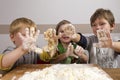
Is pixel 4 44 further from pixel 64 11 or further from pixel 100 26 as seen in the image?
pixel 100 26

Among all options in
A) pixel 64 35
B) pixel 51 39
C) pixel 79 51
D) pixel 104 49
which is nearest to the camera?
pixel 51 39

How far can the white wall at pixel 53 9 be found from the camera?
2.44 meters

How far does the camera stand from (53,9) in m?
2.46

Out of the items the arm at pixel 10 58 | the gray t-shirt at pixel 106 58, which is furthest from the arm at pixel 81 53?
the arm at pixel 10 58

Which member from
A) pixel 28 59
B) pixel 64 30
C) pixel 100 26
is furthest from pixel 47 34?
pixel 100 26

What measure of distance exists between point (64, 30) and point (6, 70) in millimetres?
616

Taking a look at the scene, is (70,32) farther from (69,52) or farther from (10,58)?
(10,58)

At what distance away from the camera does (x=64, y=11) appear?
8.06 ft

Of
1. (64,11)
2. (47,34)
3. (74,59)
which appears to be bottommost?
(74,59)

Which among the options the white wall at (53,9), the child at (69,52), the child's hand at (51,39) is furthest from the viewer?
the white wall at (53,9)

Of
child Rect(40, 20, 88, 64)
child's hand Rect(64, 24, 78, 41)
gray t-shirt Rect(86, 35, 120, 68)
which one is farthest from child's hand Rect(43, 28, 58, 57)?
gray t-shirt Rect(86, 35, 120, 68)

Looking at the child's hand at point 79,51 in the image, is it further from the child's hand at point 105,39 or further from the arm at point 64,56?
the child's hand at point 105,39

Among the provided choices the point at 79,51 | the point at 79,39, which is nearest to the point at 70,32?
the point at 79,39

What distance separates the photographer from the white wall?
244 cm
